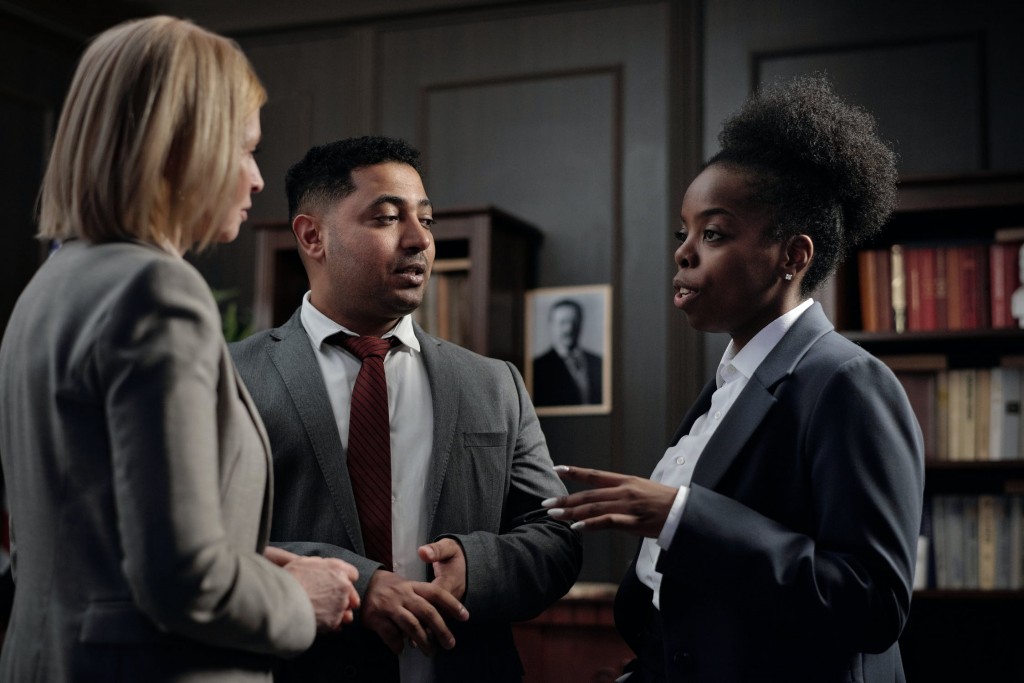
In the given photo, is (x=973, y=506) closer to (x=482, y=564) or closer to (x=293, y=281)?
(x=482, y=564)

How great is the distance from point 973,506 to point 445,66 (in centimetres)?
256

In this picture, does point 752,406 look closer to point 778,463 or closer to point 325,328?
point 778,463

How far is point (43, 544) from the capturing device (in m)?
1.24

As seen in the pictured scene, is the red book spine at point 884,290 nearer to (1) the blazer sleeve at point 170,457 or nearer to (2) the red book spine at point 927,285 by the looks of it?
(2) the red book spine at point 927,285

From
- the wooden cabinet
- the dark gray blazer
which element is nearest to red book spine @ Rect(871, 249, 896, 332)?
the wooden cabinet

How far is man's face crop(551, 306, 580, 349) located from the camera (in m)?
4.27

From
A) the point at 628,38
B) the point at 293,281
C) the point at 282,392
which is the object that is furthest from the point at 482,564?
the point at 628,38

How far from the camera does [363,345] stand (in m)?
2.22

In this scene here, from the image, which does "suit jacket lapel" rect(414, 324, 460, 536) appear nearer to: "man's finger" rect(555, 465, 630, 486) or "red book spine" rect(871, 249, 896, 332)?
"man's finger" rect(555, 465, 630, 486)

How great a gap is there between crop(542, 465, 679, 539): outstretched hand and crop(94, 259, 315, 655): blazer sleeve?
1.77ft

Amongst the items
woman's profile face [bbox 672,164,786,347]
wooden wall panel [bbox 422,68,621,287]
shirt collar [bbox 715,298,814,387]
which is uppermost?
wooden wall panel [bbox 422,68,621,287]

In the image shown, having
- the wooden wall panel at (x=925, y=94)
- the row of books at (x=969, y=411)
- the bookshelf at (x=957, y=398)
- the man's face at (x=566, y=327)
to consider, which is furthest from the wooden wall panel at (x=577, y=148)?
the row of books at (x=969, y=411)

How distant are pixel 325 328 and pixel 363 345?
0.08 metres

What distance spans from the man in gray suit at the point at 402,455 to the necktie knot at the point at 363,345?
0.5 inches
